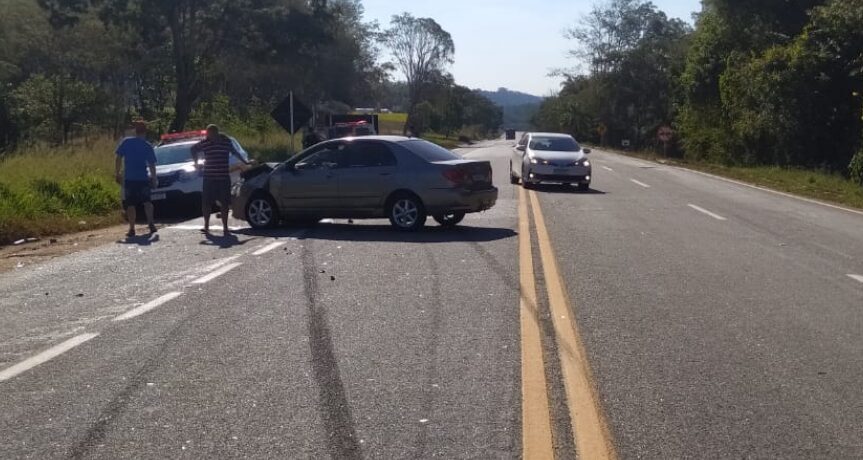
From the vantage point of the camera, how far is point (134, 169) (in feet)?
51.7

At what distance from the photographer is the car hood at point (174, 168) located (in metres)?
19.5

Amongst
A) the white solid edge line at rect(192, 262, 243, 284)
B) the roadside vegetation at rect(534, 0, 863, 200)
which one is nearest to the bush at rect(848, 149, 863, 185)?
the roadside vegetation at rect(534, 0, 863, 200)

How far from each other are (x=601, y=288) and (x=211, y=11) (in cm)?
3521

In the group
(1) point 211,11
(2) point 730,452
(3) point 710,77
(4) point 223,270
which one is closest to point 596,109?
(3) point 710,77

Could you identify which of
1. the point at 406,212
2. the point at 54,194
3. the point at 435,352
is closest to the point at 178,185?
the point at 54,194

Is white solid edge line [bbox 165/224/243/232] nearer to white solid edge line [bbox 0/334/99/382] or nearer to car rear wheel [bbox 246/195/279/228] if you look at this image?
car rear wheel [bbox 246/195/279/228]

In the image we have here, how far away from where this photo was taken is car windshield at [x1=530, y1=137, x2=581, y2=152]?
26922 mm

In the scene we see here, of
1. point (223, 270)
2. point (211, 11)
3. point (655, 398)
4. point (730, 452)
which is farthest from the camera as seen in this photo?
point (211, 11)

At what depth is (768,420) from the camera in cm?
574

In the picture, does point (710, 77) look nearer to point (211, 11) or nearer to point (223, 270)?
point (211, 11)

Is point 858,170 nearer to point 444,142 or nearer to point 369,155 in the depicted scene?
point 369,155

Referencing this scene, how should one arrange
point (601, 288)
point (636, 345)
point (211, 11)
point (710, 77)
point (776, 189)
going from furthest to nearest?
point (710, 77) → point (211, 11) → point (776, 189) → point (601, 288) → point (636, 345)

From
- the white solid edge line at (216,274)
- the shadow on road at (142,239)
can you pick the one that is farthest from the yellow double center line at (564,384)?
the shadow on road at (142,239)

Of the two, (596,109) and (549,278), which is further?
(596,109)
